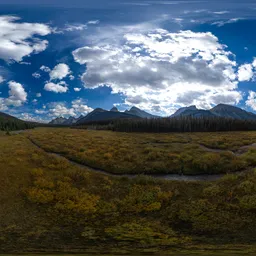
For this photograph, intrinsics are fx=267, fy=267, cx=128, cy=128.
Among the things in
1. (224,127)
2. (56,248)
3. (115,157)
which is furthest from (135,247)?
(224,127)

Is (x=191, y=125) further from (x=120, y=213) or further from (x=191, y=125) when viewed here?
(x=120, y=213)

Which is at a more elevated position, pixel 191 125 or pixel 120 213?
pixel 191 125

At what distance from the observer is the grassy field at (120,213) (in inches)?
701

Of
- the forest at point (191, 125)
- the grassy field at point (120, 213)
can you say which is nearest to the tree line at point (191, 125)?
the forest at point (191, 125)

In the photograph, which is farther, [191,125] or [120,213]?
[191,125]

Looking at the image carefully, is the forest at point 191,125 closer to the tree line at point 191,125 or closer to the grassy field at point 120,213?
the tree line at point 191,125

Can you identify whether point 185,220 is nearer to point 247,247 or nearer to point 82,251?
point 247,247

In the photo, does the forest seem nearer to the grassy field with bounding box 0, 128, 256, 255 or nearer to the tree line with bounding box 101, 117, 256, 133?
the tree line with bounding box 101, 117, 256, 133

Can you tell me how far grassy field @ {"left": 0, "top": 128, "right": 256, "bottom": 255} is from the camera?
58.4ft

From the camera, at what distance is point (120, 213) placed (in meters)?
24.2

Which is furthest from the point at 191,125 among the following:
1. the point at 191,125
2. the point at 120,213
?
the point at 120,213

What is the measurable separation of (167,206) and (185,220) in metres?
3.37

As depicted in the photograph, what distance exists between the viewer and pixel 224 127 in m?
142

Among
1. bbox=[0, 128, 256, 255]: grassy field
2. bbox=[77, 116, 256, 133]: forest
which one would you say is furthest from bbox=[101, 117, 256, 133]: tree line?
bbox=[0, 128, 256, 255]: grassy field
